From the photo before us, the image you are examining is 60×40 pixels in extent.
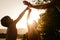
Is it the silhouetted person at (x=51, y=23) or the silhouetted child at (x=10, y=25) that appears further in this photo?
the silhouetted person at (x=51, y=23)

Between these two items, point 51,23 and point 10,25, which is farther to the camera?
point 51,23

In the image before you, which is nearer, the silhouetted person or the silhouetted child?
the silhouetted child

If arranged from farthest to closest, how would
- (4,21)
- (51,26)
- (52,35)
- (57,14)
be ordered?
(57,14) → (51,26) → (52,35) → (4,21)

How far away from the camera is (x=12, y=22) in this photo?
455 cm

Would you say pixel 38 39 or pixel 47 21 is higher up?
pixel 47 21

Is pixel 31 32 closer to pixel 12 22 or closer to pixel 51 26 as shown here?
pixel 12 22

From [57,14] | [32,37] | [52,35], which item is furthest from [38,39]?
[57,14]

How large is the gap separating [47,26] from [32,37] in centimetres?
792

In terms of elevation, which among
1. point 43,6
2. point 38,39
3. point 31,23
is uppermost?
point 43,6

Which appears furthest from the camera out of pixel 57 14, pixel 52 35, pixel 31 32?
pixel 57 14

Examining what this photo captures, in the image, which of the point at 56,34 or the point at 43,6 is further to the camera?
the point at 56,34

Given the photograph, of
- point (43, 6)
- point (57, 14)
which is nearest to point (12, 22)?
point (43, 6)

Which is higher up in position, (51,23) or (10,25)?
(51,23)

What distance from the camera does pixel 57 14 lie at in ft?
41.8
